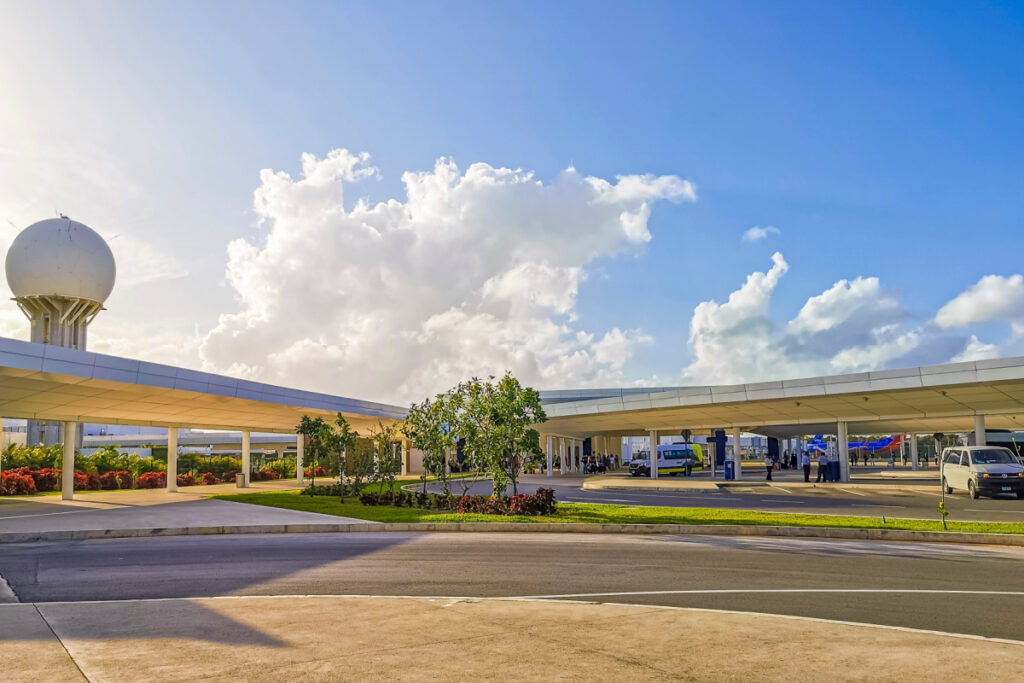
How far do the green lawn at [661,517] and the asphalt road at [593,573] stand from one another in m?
2.42

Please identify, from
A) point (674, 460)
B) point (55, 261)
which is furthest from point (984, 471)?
point (55, 261)

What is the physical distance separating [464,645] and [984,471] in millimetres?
26398

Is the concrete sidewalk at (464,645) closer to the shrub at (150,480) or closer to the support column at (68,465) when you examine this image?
the support column at (68,465)

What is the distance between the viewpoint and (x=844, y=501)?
87.1 ft

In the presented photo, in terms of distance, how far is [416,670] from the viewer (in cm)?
621

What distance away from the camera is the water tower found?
149 ft

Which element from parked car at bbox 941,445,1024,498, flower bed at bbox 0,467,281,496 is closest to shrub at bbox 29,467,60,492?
flower bed at bbox 0,467,281,496

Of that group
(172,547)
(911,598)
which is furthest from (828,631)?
(172,547)

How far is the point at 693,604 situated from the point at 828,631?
6.05ft

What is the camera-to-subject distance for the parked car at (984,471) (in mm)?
26531

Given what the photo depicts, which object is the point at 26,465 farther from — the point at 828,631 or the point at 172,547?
the point at 828,631

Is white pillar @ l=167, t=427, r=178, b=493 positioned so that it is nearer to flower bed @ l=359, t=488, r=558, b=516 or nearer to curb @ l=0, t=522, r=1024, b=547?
flower bed @ l=359, t=488, r=558, b=516

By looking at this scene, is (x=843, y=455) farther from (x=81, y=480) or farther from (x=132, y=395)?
(x=81, y=480)

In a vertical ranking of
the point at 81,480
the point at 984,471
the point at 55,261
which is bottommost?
the point at 81,480
